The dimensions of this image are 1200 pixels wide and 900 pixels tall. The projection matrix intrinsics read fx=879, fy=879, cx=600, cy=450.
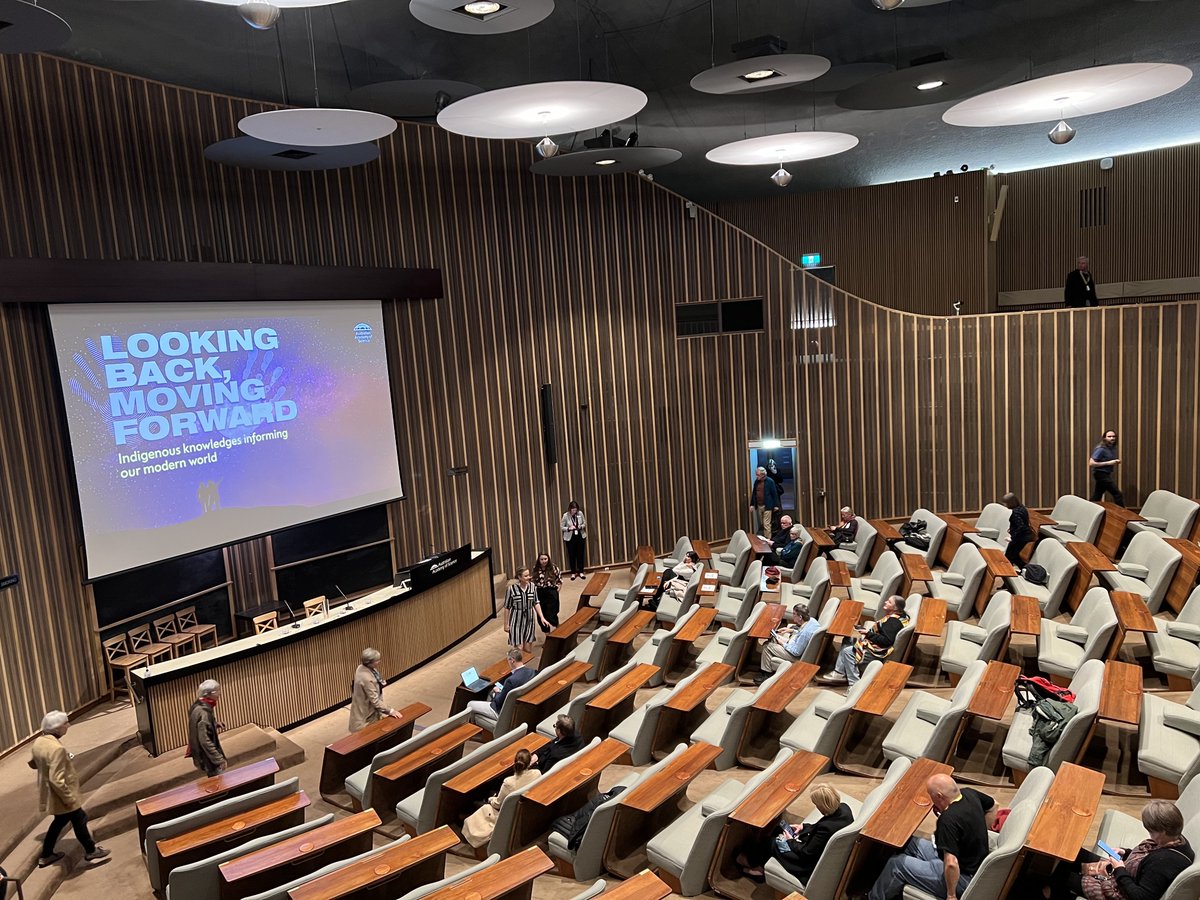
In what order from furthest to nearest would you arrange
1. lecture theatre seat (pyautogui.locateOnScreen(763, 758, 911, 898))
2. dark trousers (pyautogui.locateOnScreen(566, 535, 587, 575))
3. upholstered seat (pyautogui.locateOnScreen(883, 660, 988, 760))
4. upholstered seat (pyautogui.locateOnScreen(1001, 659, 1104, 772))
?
dark trousers (pyautogui.locateOnScreen(566, 535, 587, 575)) < upholstered seat (pyautogui.locateOnScreen(883, 660, 988, 760)) < upholstered seat (pyautogui.locateOnScreen(1001, 659, 1104, 772)) < lecture theatre seat (pyautogui.locateOnScreen(763, 758, 911, 898))

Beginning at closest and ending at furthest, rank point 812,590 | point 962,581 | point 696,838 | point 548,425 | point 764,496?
point 696,838 → point 962,581 → point 812,590 → point 548,425 → point 764,496

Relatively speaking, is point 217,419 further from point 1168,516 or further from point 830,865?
point 1168,516

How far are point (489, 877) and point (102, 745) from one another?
4785mm

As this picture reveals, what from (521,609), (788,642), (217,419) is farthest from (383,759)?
(217,419)

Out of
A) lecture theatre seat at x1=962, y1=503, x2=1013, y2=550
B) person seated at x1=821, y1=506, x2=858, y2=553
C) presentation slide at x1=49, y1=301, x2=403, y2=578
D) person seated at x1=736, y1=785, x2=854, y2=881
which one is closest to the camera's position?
person seated at x1=736, y1=785, x2=854, y2=881

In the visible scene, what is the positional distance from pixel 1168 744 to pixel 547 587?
609 centimetres

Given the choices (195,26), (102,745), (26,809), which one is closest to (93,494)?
(102,745)

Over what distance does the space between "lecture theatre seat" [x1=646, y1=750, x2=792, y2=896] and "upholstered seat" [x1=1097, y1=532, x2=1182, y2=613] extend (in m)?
4.06

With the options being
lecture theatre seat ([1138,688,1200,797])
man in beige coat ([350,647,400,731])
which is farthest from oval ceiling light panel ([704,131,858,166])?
lecture theatre seat ([1138,688,1200,797])

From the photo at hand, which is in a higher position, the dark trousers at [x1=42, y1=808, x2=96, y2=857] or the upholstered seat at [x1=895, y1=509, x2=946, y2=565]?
the upholstered seat at [x1=895, y1=509, x2=946, y2=565]

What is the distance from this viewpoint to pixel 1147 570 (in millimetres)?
7898

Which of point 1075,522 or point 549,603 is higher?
point 1075,522

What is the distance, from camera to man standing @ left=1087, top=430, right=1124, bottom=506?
36.4 ft

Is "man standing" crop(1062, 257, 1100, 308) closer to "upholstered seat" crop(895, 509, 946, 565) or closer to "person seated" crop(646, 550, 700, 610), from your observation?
"upholstered seat" crop(895, 509, 946, 565)
